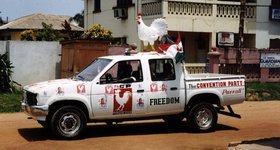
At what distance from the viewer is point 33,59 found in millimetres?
19281

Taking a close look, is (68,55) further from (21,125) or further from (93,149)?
(93,149)

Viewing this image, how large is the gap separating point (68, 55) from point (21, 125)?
252 inches

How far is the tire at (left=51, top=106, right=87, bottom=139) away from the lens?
10.2 m

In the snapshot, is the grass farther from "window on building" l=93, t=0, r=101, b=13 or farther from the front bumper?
"window on building" l=93, t=0, r=101, b=13

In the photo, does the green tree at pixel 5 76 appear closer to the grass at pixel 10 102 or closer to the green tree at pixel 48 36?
the grass at pixel 10 102

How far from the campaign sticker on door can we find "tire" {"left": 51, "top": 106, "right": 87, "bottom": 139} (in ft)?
2.44

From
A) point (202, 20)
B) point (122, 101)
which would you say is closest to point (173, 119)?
point (122, 101)

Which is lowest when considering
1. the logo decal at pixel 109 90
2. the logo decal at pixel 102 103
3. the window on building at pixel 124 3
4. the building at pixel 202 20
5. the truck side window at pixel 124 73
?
the logo decal at pixel 102 103

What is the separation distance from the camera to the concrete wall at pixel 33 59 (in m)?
18.9

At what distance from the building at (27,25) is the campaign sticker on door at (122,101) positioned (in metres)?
24.6

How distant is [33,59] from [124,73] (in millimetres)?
9226

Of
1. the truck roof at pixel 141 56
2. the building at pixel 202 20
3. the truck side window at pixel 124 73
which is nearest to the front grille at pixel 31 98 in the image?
the truck side window at pixel 124 73

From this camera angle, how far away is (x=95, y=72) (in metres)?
10.9

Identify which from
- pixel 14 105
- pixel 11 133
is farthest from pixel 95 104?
pixel 14 105
